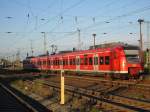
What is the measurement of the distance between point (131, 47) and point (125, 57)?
50.5 inches

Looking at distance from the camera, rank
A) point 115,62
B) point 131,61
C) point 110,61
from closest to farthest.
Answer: point 131,61 → point 115,62 → point 110,61

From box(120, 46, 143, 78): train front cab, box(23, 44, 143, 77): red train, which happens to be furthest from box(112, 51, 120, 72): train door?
box(120, 46, 143, 78): train front cab

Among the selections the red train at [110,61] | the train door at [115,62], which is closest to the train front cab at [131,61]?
the red train at [110,61]

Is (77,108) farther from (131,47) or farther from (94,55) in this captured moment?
(94,55)

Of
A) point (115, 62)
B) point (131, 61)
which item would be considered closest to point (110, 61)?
point (115, 62)

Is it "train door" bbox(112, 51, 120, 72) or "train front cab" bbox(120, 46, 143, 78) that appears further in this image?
"train door" bbox(112, 51, 120, 72)

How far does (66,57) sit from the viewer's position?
146 feet

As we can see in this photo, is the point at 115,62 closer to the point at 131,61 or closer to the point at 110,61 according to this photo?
the point at 110,61

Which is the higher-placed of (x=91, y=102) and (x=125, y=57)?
(x=125, y=57)

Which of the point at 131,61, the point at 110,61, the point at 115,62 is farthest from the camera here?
the point at 110,61

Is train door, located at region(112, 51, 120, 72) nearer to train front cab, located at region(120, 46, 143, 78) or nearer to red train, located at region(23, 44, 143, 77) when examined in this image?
red train, located at region(23, 44, 143, 77)

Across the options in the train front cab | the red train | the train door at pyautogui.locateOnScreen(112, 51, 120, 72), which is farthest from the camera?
the train door at pyautogui.locateOnScreen(112, 51, 120, 72)

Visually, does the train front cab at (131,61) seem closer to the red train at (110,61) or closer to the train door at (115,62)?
the red train at (110,61)

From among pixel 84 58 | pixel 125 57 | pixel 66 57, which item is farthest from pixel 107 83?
pixel 66 57
